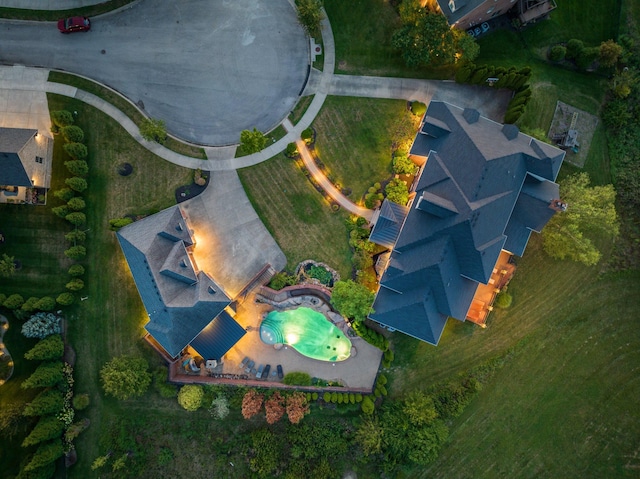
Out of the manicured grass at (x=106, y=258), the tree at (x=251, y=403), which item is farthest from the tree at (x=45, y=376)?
the tree at (x=251, y=403)

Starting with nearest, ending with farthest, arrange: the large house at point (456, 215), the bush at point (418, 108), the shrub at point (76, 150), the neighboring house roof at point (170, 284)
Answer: the large house at point (456, 215)
the neighboring house roof at point (170, 284)
the shrub at point (76, 150)
the bush at point (418, 108)

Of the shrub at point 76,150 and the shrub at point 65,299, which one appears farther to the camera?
the shrub at point 76,150

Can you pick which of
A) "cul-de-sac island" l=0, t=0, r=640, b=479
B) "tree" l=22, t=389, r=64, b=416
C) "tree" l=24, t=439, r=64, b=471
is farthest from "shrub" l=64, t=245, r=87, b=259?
"tree" l=24, t=439, r=64, b=471

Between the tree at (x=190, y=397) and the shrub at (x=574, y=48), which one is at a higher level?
the shrub at (x=574, y=48)

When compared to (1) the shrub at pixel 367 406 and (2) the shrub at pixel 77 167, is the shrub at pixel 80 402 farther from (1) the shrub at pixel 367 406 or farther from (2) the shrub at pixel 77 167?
(1) the shrub at pixel 367 406

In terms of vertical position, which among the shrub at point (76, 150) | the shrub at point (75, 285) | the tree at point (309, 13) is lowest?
the shrub at point (75, 285)

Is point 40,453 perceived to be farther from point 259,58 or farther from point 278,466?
point 259,58
